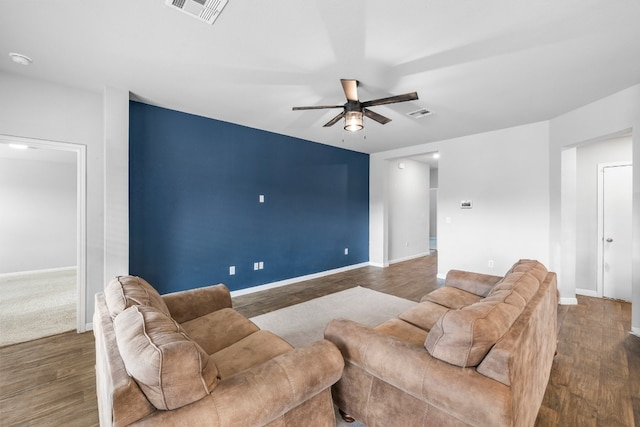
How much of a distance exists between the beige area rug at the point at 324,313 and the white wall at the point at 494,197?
1.87 meters

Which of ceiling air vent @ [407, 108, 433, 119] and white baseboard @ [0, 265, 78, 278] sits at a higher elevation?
ceiling air vent @ [407, 108, 433, 119]

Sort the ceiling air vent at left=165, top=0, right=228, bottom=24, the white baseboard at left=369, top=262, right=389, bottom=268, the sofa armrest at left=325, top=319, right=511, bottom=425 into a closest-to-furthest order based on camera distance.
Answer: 1. the sofa armrest at left=325, top=319, right=511, bottom=425
2. the ceiling air vent at left=165, top=0, right=228, bottom=24
3. the white baseboard at left=369, top=262, right=389, bottom=268

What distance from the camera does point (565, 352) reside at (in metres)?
2.56

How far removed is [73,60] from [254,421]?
3.32 m

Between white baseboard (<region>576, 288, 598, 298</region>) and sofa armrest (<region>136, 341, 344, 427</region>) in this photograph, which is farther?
white baseboard (<region>576, 288, 598, 298</region>)

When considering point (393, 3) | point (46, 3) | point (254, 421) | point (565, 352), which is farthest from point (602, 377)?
point (46, 3)

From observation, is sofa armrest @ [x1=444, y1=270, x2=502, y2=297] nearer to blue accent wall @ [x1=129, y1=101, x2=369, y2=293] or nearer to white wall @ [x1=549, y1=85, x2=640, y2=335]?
white wall @ [x1=549, y1=85, x2=640, y2=335]

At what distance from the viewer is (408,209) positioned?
720cm

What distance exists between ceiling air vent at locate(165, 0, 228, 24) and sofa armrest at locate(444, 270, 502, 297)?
3.20m

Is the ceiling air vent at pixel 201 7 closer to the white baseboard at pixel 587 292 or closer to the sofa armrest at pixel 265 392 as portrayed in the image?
the sofa armrest at pixel 265 392

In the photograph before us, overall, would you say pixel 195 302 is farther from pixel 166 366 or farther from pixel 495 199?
pixel 495 199

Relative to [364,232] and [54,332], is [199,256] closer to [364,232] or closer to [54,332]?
[54,332]

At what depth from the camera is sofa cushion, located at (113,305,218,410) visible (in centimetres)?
94

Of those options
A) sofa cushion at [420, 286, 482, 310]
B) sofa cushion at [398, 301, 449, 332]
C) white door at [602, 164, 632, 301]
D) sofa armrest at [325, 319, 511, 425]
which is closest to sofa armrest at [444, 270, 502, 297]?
sofa cushion at [420, 286, 482, 310]
